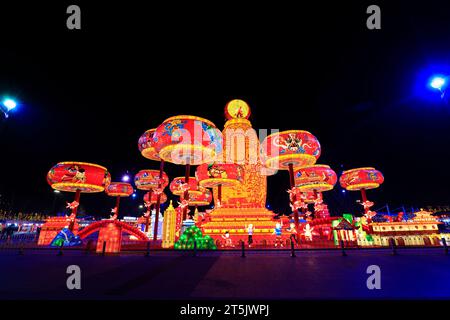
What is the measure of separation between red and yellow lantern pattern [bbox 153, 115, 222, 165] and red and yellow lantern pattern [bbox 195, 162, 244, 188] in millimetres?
1258

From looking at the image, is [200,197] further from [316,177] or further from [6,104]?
[6,104]

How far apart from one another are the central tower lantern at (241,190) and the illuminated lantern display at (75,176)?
894 cm

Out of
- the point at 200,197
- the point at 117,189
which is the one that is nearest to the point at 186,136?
the point at 117,189

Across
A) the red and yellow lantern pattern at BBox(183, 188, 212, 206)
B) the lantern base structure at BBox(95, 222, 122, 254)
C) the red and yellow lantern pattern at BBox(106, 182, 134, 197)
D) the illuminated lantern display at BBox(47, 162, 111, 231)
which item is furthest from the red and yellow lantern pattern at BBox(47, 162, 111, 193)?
the red and yellow lantern pattern at BBox(183, 188, 212, 206)

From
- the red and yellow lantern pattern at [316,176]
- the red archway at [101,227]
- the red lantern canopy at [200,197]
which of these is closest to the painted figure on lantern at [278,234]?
the red and yellow lantern pattern at [316,176]

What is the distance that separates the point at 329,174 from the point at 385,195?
47.0 ft

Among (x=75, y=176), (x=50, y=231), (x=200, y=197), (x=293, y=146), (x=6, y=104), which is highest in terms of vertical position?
(x=200, y=197)

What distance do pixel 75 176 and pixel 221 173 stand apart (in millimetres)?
10383

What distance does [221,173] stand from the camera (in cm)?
1374

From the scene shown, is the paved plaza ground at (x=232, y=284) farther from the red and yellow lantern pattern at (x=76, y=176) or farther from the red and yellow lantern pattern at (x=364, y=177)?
the red and yellow lantern pattern at (x=364, y=177)

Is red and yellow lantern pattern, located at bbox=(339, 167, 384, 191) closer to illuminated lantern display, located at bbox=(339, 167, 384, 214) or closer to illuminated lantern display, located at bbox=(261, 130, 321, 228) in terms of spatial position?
illuminated lantern display, located at bbox=(339, 167, 384, 214)

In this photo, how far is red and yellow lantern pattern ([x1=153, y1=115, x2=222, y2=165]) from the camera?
1224cm
